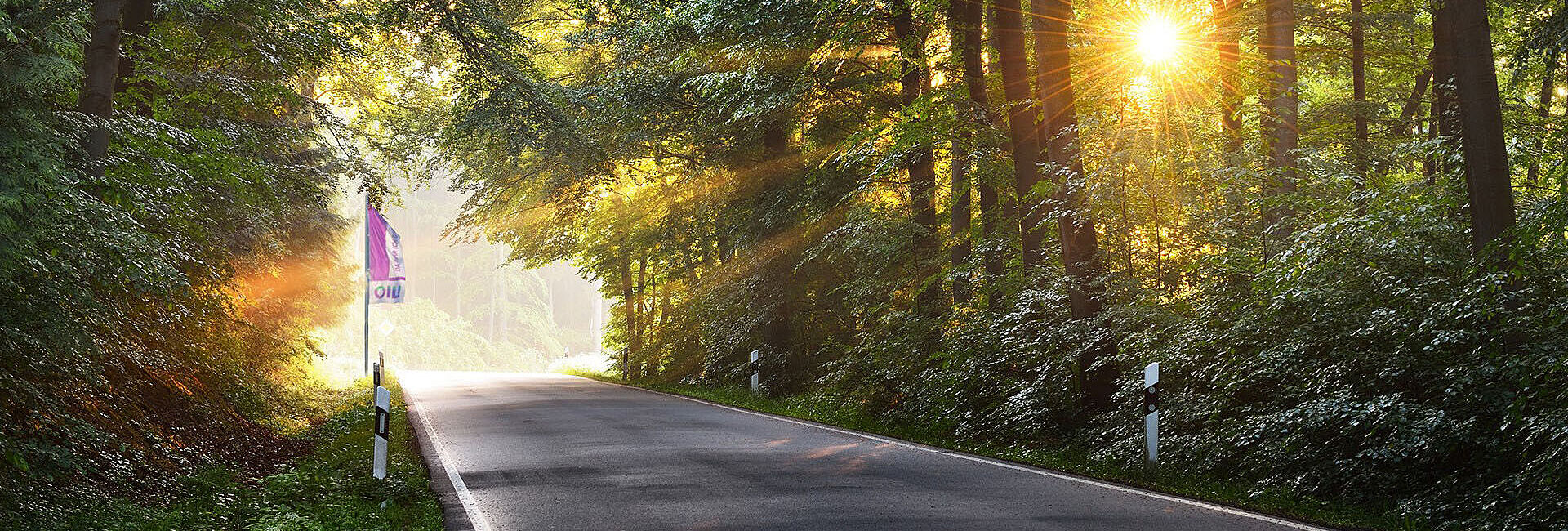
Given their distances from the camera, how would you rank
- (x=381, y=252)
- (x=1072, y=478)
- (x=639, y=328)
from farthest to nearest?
(x=639, y=328) < (x=381, y=252) < (x=1072, y=478)

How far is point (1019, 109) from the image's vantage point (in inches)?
614

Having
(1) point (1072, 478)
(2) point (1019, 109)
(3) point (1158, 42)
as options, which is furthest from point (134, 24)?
(3) point (1158, 42)

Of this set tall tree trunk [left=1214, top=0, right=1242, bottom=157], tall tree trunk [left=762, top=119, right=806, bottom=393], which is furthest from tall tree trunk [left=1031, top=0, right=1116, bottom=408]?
tall tree trunk [left=762, top=119, right=806, bottom=393]

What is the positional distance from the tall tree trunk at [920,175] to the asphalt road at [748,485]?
5233mm

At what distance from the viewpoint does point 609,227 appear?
33.6 metres

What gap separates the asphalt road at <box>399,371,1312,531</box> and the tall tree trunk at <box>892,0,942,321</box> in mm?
5233

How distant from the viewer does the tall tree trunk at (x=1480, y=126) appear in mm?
9156

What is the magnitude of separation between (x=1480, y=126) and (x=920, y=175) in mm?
12566

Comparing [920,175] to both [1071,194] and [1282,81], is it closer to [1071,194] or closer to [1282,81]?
[1282,81]

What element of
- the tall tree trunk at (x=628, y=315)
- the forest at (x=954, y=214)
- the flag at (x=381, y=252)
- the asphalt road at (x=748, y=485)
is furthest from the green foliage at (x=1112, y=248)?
the flag at (x=381, y=252)

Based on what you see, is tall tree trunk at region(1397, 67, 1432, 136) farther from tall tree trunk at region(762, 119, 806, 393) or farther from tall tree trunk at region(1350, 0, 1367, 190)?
Answer: tall tree trunk at region(762, 119, 806, 393)

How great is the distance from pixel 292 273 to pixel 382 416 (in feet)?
64.3

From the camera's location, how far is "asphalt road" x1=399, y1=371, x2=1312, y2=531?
312 inches

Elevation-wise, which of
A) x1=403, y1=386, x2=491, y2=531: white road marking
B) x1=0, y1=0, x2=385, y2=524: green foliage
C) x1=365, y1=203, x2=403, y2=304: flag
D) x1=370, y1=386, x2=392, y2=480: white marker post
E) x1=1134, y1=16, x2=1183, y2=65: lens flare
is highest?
x1=1134, y1=16, x2=1183, y2=65: lens flare
